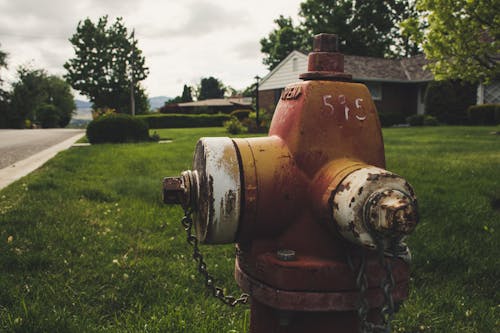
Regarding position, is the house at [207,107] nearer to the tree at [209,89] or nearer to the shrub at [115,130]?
Answer: the shrub at [115,130]

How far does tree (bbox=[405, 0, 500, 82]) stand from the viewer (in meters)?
5.30

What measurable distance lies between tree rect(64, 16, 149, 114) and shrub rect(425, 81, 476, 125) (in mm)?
35667

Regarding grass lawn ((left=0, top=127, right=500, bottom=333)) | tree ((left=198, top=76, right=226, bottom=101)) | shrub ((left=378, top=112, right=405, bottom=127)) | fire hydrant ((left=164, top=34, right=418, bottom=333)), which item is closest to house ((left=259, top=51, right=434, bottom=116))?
shrub ((left=378, top=112, right=405, bottom=127))

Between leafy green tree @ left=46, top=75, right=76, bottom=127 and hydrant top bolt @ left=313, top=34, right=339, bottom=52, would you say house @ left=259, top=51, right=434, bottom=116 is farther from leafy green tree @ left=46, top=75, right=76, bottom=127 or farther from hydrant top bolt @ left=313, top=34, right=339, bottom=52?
leafy green tree @ left=46, top=75, right=76, bottom=127

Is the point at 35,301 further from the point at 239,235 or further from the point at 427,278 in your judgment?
the point at 427,278

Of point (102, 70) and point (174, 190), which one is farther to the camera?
point (102, 70)

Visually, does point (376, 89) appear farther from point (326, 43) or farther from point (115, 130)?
point (326, 43)

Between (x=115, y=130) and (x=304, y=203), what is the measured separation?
14.4m

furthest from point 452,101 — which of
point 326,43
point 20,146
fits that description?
point 326,43

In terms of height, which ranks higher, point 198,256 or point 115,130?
point 115,130

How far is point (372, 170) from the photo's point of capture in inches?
46.0

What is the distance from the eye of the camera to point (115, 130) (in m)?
14.9

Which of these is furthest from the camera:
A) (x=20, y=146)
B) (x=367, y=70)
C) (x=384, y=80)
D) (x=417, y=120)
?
(x=367, y=70)

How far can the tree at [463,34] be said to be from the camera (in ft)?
17.4
